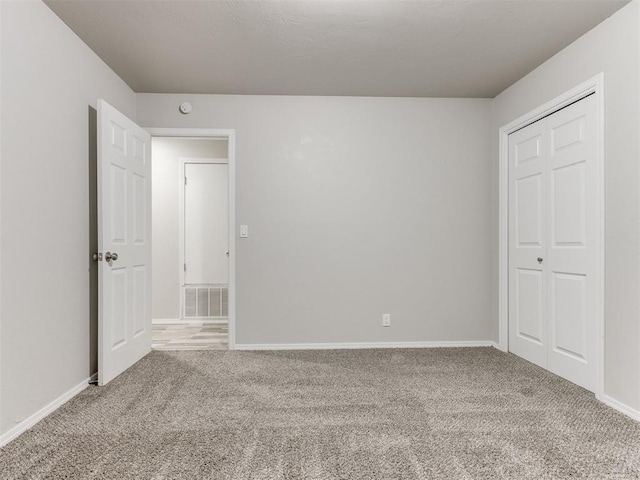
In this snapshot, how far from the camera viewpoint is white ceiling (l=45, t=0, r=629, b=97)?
2402 millimetres

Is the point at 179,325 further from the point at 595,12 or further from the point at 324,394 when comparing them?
the point at 595,12

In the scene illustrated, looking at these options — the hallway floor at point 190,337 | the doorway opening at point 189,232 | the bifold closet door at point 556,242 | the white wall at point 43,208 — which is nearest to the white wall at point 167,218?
the doorway opening at point 189,232

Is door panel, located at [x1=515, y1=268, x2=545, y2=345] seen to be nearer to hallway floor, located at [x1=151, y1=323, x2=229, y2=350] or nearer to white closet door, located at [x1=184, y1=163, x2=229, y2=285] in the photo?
hallway floor, located at [x1=151, y1=323, x2=229, y2=350]

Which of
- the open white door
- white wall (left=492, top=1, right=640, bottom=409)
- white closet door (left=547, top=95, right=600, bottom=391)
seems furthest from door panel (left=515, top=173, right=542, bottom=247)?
the open white door

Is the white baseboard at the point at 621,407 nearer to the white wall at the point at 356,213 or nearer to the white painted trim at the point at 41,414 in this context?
the white wall at the point at 356,213

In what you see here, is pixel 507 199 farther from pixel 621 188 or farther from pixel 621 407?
pixel 621 407

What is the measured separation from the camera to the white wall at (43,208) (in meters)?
2.08

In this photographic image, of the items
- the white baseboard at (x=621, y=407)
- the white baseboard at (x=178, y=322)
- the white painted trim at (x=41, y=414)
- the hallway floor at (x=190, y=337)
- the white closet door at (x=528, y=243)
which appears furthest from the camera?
the white baseboard at (x=178, y=322)

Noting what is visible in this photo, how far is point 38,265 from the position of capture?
231 centimetres

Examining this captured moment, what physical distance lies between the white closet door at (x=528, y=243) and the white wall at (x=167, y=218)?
3.53m

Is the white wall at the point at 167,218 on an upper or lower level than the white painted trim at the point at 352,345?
upper

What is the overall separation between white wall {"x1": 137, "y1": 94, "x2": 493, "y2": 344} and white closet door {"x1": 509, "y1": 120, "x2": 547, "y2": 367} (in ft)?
1.15

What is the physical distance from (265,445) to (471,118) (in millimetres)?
3433

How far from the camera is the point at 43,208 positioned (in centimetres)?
235
